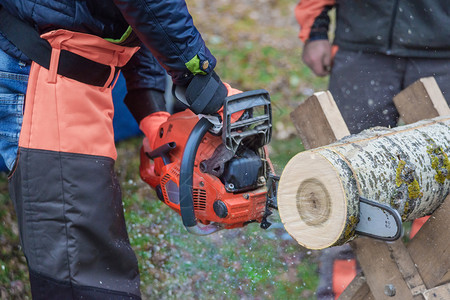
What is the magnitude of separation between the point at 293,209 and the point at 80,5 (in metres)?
1.09

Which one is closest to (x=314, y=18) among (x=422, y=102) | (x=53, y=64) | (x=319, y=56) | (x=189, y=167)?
(x=319, y=56)

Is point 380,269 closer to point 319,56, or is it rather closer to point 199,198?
point 199,198

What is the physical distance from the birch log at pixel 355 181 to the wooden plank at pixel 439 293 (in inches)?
10.8

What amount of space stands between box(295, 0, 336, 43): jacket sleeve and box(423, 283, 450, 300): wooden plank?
75.3 inches

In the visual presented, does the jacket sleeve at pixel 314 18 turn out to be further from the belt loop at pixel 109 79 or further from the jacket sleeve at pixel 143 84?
the belt loop at pixel 109 79

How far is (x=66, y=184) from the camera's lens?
6.41 feet

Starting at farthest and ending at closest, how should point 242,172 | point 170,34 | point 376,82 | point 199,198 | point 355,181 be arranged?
point 376,82
point 199,198
point 242,172
point 170,34
point 355,181

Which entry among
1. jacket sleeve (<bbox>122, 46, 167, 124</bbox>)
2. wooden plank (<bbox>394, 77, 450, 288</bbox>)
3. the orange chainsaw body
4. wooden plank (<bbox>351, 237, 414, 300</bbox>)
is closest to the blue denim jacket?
the orange chainsaw body

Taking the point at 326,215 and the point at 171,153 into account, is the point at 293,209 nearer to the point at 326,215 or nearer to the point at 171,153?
the point at 326,215

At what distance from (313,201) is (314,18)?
6.20 ft

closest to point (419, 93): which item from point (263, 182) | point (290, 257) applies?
point (263, 182)

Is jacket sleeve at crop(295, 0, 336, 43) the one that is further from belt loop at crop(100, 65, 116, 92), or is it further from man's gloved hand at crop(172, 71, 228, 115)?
belt loop at crop(100, 65, 116, 92)

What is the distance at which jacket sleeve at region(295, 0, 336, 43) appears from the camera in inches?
129

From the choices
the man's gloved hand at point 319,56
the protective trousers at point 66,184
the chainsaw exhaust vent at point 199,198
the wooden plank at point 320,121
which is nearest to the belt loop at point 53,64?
the protective trousers at point 66,184
